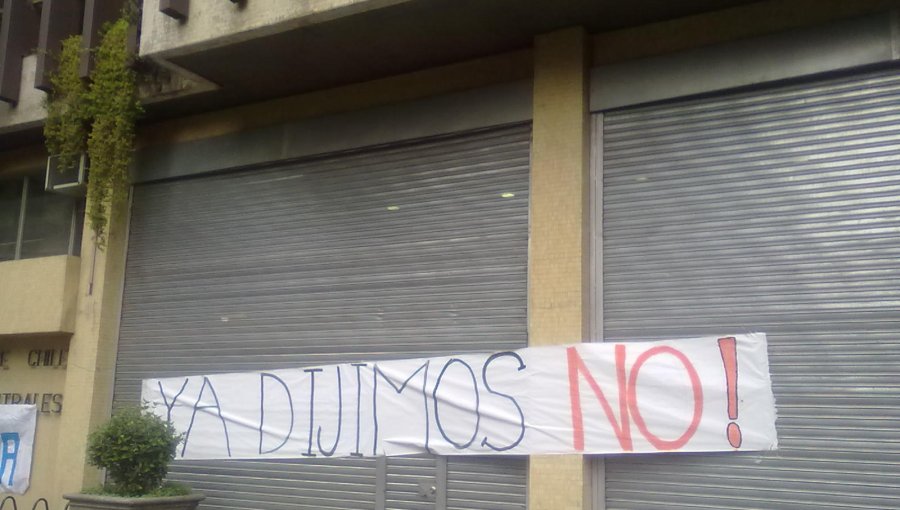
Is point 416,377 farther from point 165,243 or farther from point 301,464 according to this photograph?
point 165,243

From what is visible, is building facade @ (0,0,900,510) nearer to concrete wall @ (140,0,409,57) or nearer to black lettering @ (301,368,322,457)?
concrete wall @ (140,0,409,57)

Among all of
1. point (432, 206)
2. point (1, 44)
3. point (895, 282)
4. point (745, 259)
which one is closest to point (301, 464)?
point (432, 206)

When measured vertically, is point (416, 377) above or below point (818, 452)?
above

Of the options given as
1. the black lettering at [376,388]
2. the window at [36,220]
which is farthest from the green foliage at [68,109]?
the black lettering at [376,388]

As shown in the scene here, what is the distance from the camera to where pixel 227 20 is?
31.1ft

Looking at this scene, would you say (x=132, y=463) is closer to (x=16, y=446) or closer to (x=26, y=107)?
(x=16, y=446)

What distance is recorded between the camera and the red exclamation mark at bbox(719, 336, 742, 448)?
7.66m

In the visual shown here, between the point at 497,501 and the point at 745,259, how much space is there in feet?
10.9

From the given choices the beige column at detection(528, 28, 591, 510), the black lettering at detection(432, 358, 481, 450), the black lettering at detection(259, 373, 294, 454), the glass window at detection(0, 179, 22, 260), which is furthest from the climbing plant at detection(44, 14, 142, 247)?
the beige column at detection(528, 28, 591, 510)

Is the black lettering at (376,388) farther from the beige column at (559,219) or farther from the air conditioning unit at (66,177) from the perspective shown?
the air conditioning unit at (66,177)

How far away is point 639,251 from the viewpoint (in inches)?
336

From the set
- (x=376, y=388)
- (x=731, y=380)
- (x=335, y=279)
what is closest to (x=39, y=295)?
(x=335, y=279)

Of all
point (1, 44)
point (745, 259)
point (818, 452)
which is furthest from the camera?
point (1, 44)

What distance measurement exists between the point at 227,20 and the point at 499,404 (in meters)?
4.91
